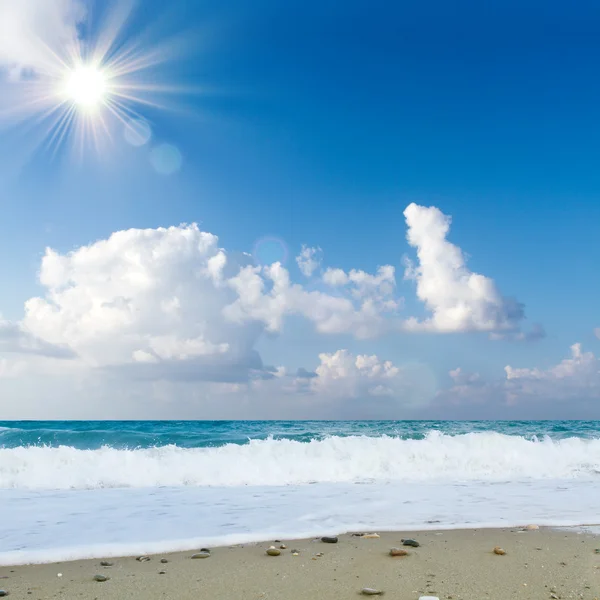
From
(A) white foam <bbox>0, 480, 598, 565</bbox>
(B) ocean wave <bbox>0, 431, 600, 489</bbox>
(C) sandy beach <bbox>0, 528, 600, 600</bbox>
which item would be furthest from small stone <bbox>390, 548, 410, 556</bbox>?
(B) ocean wave <bbox>0, 431, 600, 489</bbox>

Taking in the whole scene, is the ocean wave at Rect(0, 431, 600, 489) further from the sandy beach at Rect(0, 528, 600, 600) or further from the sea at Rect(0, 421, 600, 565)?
the sandy beach at Rect(0, 528, 600, 600)

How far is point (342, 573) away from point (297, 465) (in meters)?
8.40

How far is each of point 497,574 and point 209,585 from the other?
8.03 ft

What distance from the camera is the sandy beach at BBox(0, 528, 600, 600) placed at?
3.98 meters

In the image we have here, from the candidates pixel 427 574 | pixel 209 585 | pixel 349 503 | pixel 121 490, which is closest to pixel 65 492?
pixel 121 490

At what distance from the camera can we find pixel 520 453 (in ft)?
50.1

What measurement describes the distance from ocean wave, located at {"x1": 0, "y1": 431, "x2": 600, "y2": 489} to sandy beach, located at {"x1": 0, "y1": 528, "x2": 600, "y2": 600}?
225 inches

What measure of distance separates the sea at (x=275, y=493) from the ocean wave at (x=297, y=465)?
0.14 feet

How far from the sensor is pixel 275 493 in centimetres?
931

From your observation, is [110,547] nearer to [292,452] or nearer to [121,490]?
[121,490]

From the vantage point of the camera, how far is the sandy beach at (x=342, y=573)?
13.1 ft

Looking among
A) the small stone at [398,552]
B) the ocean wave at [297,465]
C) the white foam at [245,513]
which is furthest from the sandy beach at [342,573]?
the ocean wave at [297,465]

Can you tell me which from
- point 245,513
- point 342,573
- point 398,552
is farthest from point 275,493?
point 342,573

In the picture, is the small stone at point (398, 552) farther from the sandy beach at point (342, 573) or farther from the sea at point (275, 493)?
the sea at point (275, 493)
